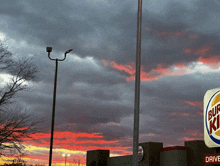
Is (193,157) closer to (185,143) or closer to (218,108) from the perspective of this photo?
(185,143)

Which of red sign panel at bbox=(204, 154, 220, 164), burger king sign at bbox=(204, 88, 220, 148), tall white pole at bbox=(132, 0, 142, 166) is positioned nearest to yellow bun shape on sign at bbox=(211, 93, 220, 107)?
burger king sign at bbox=(204, 88, 220, 148)

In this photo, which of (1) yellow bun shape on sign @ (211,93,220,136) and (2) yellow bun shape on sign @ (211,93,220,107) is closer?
(1) yellow bun shape on sign @ (211,93,220,136)

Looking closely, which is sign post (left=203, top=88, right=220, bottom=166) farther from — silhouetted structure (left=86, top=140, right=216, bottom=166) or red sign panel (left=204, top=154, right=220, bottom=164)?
silhouetted structure (left=86, top=140, right=216, bottom=166)

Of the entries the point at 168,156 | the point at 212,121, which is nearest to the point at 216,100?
the point at 212,121

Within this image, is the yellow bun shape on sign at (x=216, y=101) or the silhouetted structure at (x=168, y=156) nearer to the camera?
the yellow bun shape on sign at (x=216, y=101)

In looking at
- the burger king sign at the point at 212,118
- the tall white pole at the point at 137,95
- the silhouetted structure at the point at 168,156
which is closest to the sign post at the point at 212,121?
the burger king sign at the point at 212,118

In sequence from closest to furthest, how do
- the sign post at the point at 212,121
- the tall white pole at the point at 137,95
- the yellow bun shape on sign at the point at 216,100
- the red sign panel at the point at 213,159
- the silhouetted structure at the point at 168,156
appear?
the tall white pole at the point at 137,95 < the red sign panel at the point at 213,159 < the sign post at the point at 212,121 < the yellow bun shape on sign at the point at 216,100 < the silhouetted structure at the point at 168,156

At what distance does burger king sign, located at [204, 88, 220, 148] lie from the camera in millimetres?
18062

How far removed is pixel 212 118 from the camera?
18.5 m

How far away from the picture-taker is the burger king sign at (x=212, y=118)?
1806cm

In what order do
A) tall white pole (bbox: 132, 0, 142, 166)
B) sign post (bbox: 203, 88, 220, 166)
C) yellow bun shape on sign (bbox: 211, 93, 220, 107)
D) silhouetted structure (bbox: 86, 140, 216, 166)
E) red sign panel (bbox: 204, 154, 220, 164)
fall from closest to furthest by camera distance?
tall white pole (bbox: 132, 0, 142, 166), red sign panel (bbox: 204, 154, 220, 164), sign post (bbox: 203, 88, 220, 166), yellow bun shape on sign (bbox: 211, 93, 220, 107), silhouetted structure (bbox: 86, 140, 216, 166)

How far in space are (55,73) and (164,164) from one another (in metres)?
12.4

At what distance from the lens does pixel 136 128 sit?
1292 cm

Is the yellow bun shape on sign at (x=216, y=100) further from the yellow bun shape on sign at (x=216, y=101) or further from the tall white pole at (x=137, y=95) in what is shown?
the tall white pole at (x=137, y=95)
